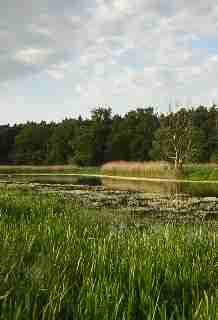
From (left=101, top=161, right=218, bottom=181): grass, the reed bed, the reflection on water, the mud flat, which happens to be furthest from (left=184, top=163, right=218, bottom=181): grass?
the mud flat

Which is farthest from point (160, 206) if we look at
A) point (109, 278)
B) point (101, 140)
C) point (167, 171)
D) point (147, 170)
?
point (101, 140)

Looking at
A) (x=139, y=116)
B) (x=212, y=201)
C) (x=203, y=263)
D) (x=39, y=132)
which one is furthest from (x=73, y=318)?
(x=39, y=132)

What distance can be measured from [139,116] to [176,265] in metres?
73.5

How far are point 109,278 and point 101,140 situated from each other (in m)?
71.0

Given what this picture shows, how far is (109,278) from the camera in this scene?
159 inches

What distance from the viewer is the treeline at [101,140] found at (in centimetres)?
6962

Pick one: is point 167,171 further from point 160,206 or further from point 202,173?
point 160,206

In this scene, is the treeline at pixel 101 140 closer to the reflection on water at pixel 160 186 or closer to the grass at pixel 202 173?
the grass at pixel 202 173

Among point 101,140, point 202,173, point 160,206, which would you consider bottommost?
point 160,206

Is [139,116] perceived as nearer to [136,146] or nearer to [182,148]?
[136,146]

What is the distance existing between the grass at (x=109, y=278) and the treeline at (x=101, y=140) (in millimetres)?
54157

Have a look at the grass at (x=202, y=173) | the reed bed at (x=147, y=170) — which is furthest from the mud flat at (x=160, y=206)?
the reed bed at (x=147, y=170)

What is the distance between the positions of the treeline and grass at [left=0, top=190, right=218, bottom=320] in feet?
178

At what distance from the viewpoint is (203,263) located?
5.17 metres
